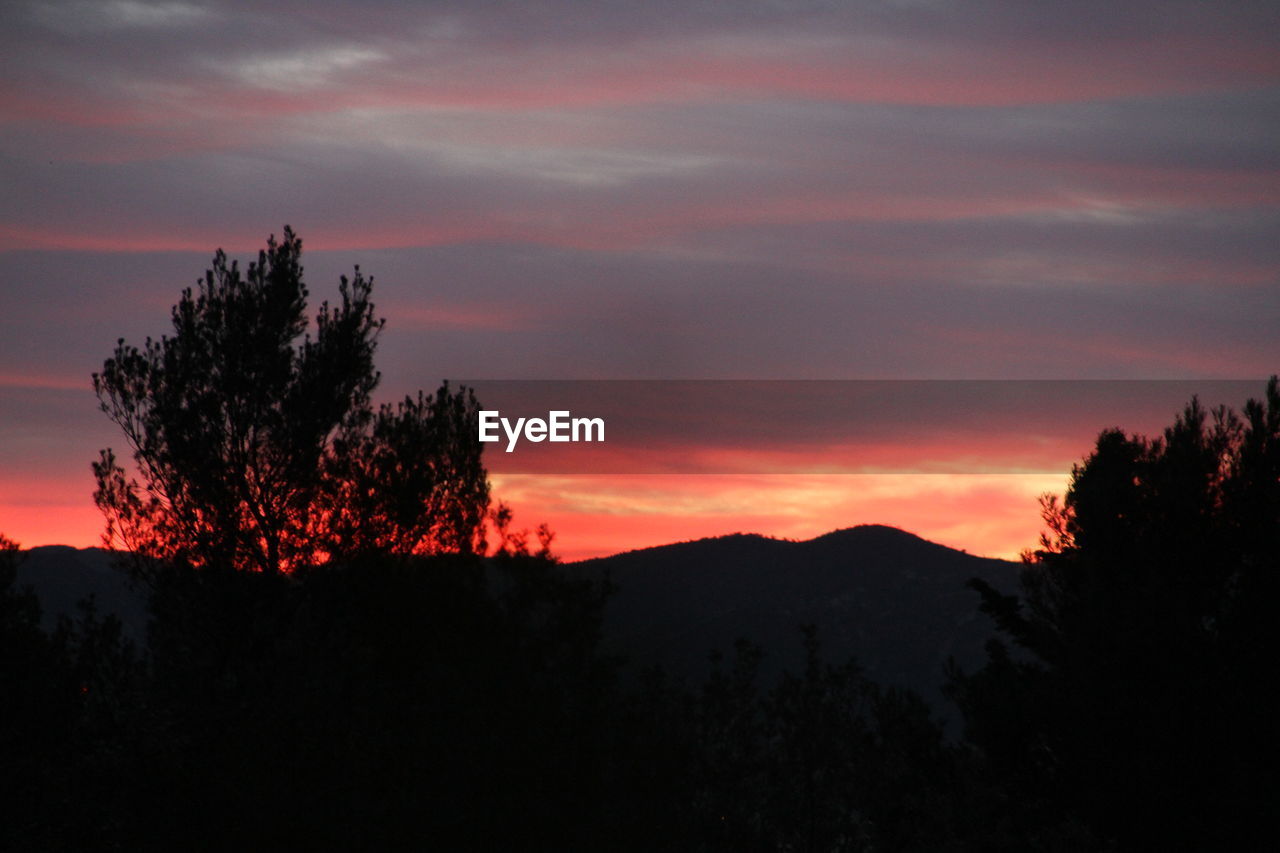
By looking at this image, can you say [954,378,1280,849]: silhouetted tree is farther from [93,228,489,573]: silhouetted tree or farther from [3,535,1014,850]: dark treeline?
[93,228,489,573]: silhouetted tree

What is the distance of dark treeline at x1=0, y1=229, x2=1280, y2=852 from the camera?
2189 centimetres

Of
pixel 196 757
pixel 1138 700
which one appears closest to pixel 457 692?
pixel 196 757

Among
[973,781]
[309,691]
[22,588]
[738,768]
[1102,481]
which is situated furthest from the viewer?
[738,768]

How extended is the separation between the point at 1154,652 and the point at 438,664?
57.7 ft

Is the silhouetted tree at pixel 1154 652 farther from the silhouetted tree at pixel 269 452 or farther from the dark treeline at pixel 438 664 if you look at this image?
the silhouetted tree at pixel 269 452

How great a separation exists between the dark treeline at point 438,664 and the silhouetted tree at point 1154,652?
3.3 inches

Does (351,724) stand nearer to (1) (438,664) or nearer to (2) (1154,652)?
(1) (438,664)

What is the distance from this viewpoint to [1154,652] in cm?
3053

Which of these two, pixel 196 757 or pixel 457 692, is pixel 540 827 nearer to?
pixel 457 692

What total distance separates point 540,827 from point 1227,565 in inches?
824

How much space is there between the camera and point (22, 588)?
25.1 m

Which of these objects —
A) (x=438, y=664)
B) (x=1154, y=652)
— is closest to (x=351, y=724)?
(x=438, y=664)

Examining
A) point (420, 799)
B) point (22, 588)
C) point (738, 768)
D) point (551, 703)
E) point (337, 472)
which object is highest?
point (337, 472)

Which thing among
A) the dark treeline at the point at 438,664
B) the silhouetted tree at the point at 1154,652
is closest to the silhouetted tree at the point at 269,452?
the dark treeline at the point at 438,664
